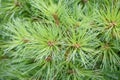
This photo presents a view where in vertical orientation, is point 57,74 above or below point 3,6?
below

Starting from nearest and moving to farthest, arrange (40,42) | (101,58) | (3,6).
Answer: (40,42) < (101,58) < (3,6)

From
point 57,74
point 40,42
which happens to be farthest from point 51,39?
point 57,74

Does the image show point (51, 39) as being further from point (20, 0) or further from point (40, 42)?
point (20, 0)

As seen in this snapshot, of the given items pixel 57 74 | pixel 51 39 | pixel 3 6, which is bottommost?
pixel 57 74

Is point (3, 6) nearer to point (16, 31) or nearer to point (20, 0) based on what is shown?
point (20, 0)

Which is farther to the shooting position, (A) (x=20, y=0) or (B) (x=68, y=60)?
(A) (x=20, y=0)

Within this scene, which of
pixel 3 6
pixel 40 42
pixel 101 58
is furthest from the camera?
pixel 3 6
